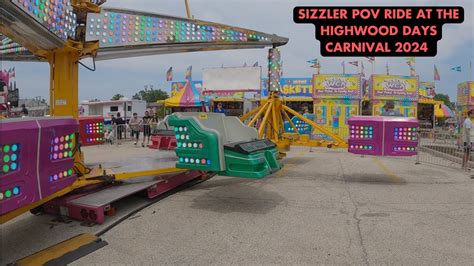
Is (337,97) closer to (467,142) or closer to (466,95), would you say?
(467,142)

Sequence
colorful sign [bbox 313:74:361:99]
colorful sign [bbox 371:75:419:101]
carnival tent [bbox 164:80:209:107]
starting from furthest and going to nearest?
colorful sign [bbox 371:75:419:101] < carnival tent [bbox 164:80:209:107] < colorful sign [bbox 313:74:361:99]

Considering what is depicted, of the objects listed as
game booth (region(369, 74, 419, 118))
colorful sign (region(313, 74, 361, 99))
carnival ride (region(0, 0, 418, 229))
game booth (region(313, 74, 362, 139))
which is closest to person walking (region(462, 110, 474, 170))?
carnival ride (region(0, 0, 418, 229))

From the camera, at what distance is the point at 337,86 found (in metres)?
22.6

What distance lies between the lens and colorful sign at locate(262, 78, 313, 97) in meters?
26.5

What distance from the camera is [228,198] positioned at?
600cm

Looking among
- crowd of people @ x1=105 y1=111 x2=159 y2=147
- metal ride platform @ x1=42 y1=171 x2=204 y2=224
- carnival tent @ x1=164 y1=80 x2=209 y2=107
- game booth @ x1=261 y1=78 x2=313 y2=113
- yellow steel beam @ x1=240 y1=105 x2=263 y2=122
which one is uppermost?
game booth @ x1=261 y1=78 x2=313 y2=113

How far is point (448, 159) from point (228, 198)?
8255 mm

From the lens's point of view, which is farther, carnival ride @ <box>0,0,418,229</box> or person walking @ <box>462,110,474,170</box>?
person walking @ <box>462,110,474,170</box>

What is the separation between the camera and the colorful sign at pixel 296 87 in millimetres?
26547

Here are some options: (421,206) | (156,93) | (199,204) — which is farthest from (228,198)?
(156,93)

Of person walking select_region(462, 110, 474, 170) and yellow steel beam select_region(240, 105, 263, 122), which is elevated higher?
yellow steel beam select_region(240, 105, 263, 122)

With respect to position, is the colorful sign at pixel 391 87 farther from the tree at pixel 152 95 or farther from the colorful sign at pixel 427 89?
the tree at pixel 152 95

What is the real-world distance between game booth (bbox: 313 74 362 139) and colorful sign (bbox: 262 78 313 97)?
3.70m

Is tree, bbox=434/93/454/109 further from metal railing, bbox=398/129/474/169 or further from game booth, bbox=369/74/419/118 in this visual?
metal railing, bbox=398/129/474/169
